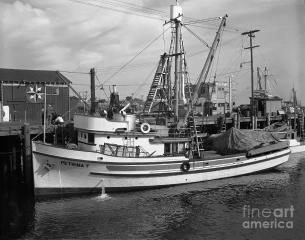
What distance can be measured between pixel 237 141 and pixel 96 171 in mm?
12412

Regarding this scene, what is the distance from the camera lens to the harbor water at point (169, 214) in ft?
54.3

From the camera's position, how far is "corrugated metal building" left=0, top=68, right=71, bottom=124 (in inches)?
1506

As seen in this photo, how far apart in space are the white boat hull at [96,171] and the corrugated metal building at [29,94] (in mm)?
15397

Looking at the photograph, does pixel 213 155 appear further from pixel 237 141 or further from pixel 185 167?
pixel 185 167

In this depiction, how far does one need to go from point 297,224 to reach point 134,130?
477 inches

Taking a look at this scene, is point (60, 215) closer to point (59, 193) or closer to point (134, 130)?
point (59, 193)

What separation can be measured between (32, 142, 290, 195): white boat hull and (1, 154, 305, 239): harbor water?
716 mm

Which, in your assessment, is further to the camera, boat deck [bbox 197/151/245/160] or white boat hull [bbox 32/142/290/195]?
boat deck [bbox 197/151/245/160]

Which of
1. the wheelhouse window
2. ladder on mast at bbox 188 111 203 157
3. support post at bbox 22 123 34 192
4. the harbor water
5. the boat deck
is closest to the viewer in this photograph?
the harbor water

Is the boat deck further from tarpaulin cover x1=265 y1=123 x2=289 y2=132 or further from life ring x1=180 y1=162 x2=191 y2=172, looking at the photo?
tarpaulin cover x1=265 y1=123 x2=289 y2=132

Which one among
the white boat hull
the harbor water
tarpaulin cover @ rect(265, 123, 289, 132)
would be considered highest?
tarpaulin cover @ rect(265, 123, 289, 132)

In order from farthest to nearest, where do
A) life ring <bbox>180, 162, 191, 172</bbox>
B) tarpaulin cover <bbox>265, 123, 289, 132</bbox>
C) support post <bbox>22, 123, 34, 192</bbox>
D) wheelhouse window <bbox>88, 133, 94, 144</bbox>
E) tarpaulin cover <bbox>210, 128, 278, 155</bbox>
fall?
tarpaulin cover <bbox>265, 123, 289, 132</bbox>
tarpaulin cover <bbox>210, 128, 278, 155</bbox>
life ring <bbox>180, 162, 191, 172</bbox>
wheelhouse window <bbox>88, 133, 94, 144</bbox>
support post <bbox>22, 123, 34, 192</bbox>

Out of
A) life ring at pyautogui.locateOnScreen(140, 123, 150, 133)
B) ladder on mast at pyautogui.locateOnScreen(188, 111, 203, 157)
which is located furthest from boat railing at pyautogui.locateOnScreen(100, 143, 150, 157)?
ladder on mast at pyautogui.locateOnScreen(188, 111, 203, 157)

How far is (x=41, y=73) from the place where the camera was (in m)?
42.6
